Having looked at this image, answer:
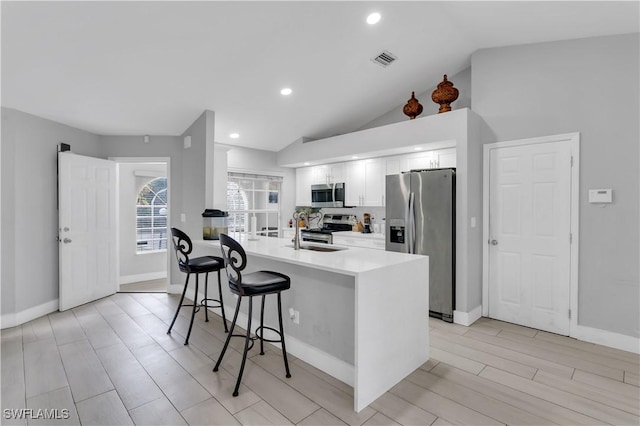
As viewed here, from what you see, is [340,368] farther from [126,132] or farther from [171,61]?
[126,132]

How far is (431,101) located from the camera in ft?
15.1

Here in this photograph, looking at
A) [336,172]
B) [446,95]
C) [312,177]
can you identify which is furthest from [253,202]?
[446,95]

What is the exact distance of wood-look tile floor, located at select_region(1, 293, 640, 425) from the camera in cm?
197

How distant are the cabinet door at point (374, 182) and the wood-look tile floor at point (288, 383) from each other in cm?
234

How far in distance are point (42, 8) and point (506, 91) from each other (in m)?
4.25

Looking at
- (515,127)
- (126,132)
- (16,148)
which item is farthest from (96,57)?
(515,127)

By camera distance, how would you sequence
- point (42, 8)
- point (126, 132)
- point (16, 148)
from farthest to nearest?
point (126, 132)
point (16, 148)
point (42, 8)

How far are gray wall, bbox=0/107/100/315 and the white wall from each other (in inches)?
53.8

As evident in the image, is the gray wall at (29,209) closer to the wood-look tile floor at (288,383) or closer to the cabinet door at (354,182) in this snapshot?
the wood-look tile floor at (288,383)

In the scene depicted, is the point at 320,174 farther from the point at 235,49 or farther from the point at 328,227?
the point at 235,49

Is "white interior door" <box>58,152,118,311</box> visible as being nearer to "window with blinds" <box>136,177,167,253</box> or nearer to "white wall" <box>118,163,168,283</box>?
"white wall" <box>118,163,168,283</box>

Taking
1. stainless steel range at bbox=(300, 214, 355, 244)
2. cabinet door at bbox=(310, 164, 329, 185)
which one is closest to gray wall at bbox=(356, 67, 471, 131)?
cabinet door at bbox=(310, 164, 329, 185)

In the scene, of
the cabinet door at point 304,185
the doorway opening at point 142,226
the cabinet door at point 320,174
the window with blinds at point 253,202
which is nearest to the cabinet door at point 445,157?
the cabinet door at point 320,174

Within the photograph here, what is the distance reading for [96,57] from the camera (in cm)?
278
